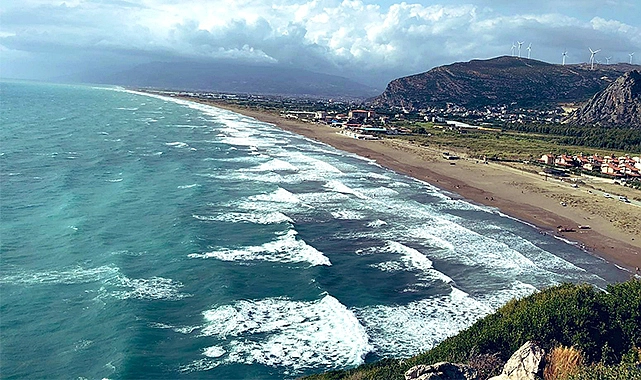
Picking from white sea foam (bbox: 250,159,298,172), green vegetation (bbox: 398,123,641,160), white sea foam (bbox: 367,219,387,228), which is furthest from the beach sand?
white sea foam (bbox: 250,159,298,172)

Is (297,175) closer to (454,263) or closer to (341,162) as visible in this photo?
(341,162)

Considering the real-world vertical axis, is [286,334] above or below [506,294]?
below

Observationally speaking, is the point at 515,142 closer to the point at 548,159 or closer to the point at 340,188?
the point at 548,159

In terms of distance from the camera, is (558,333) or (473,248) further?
(473,248)

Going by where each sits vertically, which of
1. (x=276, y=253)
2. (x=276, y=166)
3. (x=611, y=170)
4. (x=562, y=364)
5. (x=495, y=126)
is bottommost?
(x=276, y=253)

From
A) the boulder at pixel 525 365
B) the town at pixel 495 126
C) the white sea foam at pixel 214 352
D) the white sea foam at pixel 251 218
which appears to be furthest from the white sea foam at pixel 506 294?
the town at pixel 495 126

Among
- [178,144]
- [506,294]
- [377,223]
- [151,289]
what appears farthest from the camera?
[178,144]

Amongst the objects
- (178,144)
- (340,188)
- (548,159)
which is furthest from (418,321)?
(178,144)
